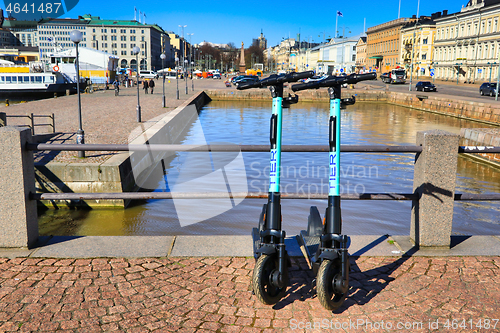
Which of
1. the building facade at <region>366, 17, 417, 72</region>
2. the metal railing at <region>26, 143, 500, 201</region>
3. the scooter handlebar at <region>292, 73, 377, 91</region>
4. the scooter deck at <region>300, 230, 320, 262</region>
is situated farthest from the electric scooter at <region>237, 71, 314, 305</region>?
the building facade at <region>366, 17, 417, 72</region>

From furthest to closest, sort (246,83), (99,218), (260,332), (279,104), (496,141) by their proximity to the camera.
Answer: (496,141) → (99,218) → (246,83) → (279,104) → (260,332)

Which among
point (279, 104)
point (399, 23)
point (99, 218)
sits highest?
point (399, 23)

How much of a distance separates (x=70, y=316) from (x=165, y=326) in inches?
27.6

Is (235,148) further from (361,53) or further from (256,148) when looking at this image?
(361,53)

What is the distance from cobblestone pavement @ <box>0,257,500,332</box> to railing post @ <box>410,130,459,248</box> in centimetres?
30

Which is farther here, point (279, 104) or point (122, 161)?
point (122, 161)

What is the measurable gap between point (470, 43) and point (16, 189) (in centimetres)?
8187

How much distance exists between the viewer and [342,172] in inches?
528

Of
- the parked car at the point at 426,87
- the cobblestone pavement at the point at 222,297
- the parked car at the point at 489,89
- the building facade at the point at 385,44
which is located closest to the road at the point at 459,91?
the parked car at the point at 489,89

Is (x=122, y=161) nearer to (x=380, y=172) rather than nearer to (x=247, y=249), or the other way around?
(x=247, y=249)

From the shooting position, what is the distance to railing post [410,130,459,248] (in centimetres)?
425

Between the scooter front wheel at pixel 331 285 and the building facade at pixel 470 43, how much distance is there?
6707cm

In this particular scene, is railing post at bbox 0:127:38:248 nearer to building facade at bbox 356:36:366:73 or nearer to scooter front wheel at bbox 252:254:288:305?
scooter front wheel at bbox 252:254:288:305

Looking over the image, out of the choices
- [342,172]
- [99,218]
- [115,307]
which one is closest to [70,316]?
[115,307]
